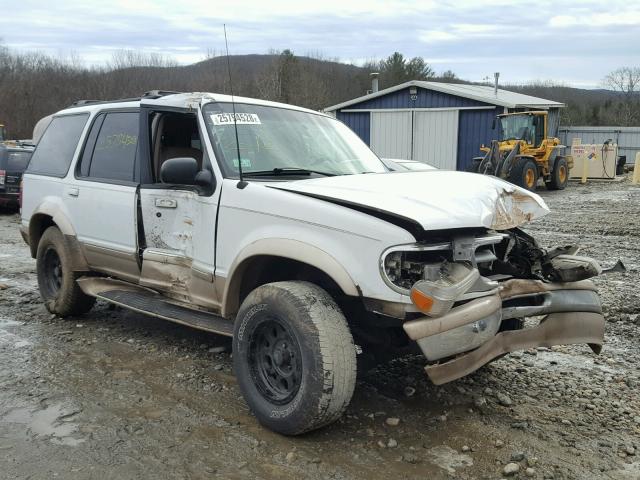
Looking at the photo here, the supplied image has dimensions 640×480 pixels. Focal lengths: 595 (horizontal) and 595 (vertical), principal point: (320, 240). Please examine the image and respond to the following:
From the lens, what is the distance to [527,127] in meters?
21.0

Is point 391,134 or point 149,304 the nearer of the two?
point 149,304

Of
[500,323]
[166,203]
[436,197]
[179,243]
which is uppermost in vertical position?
[436,197]

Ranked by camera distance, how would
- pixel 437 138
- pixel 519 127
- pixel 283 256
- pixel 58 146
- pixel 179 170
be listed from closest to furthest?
1. pixel 283 256
2. pixel 179 170
3. pixel 58 146
4. pixel 519 127
5. pixel 437 138

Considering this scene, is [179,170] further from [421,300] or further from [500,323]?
[500,323]

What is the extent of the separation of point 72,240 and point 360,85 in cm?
6802

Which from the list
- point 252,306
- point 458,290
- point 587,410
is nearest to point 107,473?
point 252,306

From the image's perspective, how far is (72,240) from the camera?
5.45m

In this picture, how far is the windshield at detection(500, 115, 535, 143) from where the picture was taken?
20973mm

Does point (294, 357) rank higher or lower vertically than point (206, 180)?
lower

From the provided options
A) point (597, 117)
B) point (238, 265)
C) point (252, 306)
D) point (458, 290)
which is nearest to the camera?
point (458, 290)

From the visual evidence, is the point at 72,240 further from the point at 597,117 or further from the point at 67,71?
the point at 67,71

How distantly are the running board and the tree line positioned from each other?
40769 millimetres

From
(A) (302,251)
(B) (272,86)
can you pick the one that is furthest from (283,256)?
(B) (272,86)

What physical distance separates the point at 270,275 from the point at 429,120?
2197cm
